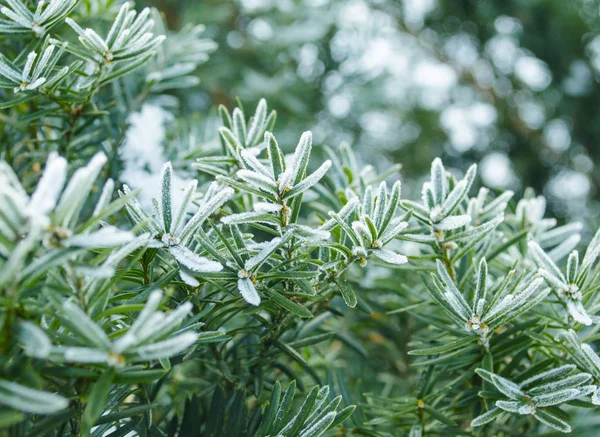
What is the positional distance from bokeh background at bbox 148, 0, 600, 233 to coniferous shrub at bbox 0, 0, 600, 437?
0.57m

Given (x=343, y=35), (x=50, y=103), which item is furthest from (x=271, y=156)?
(x=343, y=35)

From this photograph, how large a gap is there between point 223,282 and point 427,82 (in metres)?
1.17

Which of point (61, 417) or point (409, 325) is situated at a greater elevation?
point (61, 417)

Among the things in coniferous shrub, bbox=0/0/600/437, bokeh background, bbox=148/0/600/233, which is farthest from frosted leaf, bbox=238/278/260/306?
bokeh background, bbox=148/0/600/233

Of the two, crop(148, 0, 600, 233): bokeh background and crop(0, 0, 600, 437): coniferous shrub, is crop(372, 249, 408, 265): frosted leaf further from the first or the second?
crop(148, 0, 600, 233): bokeh background

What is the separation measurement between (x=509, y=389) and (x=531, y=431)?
0.16m

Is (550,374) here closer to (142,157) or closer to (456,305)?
(456,305)

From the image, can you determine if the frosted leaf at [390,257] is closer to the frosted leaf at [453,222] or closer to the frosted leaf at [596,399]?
the frosted leaf at [453,222]

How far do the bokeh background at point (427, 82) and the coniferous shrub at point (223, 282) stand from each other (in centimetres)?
57

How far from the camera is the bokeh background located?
1.17 metres

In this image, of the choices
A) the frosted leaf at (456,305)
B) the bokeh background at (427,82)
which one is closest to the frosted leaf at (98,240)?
the frosted leaf at (456,305)

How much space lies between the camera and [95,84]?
477 millimetres

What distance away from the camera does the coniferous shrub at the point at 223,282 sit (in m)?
0.28

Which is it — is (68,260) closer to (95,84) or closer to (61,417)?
(61,417)
